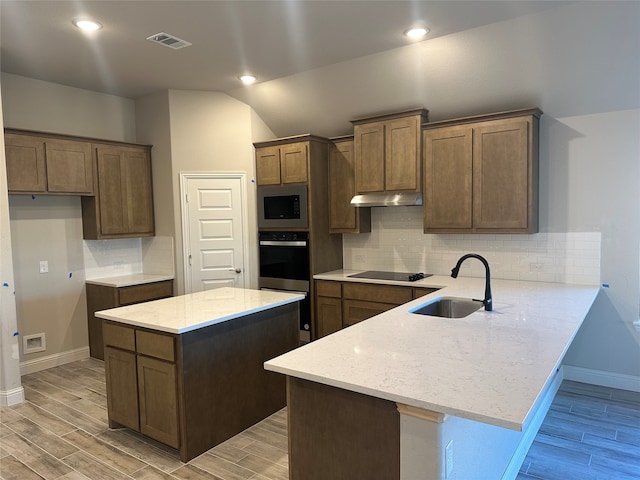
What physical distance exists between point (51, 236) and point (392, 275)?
12.1 feet

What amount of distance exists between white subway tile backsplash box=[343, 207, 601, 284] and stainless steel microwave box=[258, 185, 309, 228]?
28.9 inches

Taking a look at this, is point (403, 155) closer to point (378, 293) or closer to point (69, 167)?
point (378, 293)

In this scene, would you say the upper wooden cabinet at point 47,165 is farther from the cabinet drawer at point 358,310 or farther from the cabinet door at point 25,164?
the cabinet drawer at point 358,310

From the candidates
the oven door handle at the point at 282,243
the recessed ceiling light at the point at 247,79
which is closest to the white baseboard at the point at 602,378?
the oven door handle at the point at 282,243

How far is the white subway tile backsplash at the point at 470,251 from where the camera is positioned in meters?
3.90

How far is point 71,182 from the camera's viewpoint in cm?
453

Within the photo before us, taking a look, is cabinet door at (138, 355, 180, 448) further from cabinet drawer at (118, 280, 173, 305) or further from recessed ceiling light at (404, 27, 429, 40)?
recessed ceiling light at (404, 27, 429, 40)

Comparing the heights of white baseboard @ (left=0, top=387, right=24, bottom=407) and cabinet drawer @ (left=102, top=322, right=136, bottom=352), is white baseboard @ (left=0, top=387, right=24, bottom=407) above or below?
below

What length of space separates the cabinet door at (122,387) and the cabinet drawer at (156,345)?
0.45ft

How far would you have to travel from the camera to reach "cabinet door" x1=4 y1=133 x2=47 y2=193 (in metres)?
4.07

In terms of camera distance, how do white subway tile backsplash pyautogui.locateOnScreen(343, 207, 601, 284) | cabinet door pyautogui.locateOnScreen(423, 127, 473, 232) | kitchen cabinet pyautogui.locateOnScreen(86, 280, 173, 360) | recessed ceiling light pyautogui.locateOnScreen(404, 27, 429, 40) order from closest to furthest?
recessed ceiling light pyautogui.locateOnScreen(404, 27, 429, 40), white subway tile backsplash pyautogui.locateOnScreen(343, 207, 601, 284), cabinet door pyautogui.locateOnScreen(423, 127, 473, 232), kitchen cabinet pyautogui.locateOnScreen(86, 280, 173, 360)

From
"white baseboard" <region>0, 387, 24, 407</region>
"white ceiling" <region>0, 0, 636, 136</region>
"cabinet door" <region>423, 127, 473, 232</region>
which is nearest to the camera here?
"white ceiling" <region>0, 0, 636, 136</region>

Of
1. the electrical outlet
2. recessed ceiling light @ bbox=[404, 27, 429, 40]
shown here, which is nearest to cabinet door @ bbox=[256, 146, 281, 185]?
recessed ceiling light @ bbox=[404, 27, 429, 40]

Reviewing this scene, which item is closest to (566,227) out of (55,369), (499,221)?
(499,221)
